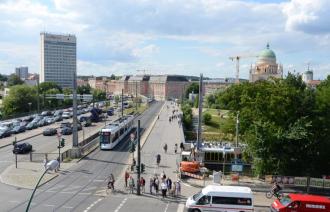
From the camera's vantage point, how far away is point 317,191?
121 feet

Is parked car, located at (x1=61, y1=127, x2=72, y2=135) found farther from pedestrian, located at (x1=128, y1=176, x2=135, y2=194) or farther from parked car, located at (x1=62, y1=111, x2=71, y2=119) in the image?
pedestrian, located at (x1=128, y1=176, x2=135, y2=194)

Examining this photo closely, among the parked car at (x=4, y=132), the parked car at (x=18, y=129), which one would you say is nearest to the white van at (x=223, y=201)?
the parked car at (x=4, y=132)

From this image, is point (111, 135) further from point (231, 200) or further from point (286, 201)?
point (286, 201)

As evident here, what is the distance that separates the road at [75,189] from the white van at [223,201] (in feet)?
24.3

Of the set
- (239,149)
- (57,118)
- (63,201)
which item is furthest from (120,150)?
(57,118)

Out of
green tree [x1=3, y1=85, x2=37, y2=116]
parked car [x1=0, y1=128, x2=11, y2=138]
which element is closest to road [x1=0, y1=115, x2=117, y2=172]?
parked car [x1=0, y1=128, x2=11, y2=138]

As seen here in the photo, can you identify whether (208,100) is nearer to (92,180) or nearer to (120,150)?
(120,150)

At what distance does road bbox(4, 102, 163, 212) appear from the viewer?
101ft

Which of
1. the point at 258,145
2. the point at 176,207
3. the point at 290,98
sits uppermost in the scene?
the point at 290,98

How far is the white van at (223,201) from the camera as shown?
2800cm

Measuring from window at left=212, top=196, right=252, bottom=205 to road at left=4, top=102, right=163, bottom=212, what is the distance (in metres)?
8.38

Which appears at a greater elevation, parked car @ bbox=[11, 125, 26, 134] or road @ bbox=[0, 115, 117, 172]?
parked car @ bbox=[11, 125, 26, 134]

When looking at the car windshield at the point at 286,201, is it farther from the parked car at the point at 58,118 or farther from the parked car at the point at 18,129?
the parked car at the point at 58,118

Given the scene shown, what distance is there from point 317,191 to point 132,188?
14.6 metres
